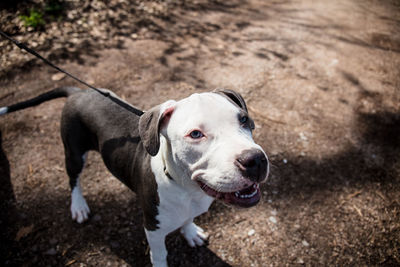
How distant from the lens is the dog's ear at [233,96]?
2.17 m

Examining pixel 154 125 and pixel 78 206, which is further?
pixel 78 206

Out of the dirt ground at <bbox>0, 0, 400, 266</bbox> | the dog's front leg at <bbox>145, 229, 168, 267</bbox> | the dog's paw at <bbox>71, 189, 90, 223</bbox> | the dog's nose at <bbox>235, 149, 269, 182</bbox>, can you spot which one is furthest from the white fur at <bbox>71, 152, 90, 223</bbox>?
the dog's nose at <bbox>235, 149, 269, 182</bbox>

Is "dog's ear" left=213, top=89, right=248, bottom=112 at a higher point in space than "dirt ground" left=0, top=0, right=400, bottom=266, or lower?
higher

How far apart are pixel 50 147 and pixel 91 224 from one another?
145cm

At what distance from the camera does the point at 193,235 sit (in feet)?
9.51

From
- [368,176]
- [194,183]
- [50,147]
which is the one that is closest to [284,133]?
[368,176]

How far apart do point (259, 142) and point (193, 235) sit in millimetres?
1702

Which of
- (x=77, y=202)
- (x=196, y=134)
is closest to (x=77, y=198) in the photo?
(x=77, y=202)

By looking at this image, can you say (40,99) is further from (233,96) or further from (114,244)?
(233,96)

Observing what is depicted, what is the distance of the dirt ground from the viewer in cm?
293

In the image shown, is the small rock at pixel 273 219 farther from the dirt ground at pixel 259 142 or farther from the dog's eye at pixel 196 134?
the dog's eye at pixel 196 134

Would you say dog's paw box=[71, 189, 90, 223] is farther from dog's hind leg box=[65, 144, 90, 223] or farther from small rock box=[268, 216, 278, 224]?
small rock box=[268, 216, 278, 224]

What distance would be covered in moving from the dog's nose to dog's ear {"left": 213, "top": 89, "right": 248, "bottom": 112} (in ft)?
2.16

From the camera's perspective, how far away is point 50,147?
3.85 meters
